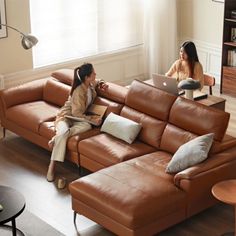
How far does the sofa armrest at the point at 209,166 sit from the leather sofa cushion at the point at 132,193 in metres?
0.11

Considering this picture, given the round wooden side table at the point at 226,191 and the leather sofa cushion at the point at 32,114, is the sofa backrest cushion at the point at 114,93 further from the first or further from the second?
the round wooden side table at the point at 226,191

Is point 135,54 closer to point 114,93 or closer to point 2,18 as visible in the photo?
point 2,18

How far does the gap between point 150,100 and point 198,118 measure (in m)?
0.62

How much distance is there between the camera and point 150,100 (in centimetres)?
559

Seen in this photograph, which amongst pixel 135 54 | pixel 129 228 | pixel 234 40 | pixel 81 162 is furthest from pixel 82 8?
pixel 129 228

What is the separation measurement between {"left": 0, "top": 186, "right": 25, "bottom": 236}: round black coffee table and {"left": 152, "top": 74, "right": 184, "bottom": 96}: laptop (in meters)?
2.13

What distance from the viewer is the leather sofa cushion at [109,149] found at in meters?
5.31

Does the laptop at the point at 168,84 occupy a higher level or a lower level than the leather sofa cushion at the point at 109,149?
higher

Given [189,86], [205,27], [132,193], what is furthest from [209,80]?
[132,193]

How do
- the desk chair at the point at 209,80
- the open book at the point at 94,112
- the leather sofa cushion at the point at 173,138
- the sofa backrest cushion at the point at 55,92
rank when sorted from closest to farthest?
the leather sofa cushion at the point at 173,138
the open book at the point at 94,112
the sofa backrest cushion at the point at 55,92
the desk chair at the point at 209,80

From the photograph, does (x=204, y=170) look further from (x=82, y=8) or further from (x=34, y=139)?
(x=82, y=8)

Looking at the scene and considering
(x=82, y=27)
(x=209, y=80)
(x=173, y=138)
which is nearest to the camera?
(x=173, y=138)

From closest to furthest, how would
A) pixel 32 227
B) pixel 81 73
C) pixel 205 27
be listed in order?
pixel 32 227 → pixel 81 73 → pixel 205 27

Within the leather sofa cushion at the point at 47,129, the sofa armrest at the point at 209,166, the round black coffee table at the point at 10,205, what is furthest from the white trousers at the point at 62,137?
the sofa armrest at the point at 209,166
